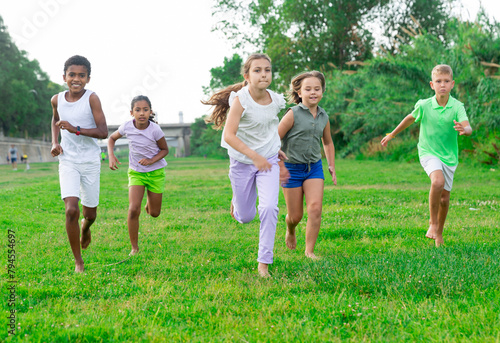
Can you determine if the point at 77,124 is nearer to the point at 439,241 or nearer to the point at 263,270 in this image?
the point at 263,270

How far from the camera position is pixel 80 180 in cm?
522

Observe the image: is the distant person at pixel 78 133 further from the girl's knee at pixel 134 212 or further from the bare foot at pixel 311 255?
the bare foot at pixel 311 255

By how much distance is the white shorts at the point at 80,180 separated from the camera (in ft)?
16.4

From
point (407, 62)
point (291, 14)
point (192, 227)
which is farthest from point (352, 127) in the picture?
point (192, 227)

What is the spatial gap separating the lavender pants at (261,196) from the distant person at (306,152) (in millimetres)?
647

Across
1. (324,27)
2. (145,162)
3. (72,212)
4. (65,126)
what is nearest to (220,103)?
(145,162)

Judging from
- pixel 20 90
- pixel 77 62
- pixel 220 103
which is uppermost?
pixel 20 90

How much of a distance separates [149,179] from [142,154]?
33 centimetres

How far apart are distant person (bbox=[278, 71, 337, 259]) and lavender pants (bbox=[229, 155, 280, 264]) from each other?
0.65 metres

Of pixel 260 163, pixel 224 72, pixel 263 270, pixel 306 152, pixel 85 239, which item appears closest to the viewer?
pixel 260 163

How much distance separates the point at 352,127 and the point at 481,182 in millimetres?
16988

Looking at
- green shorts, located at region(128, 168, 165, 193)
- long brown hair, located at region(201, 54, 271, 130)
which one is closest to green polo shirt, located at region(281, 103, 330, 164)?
long brown hair, located at region(201, 54, 271, 130)

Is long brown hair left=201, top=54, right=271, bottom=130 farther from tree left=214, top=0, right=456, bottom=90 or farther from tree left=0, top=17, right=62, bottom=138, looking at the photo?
tree left=0, top=17, right=62, bottom=138

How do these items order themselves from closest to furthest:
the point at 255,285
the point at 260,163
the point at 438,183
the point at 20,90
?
the point at 255,285, the point at 260,163, the point at 438,183, the point at 20,90
